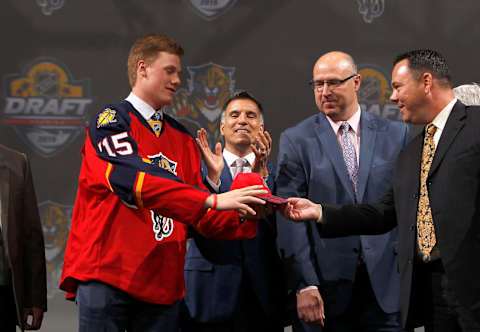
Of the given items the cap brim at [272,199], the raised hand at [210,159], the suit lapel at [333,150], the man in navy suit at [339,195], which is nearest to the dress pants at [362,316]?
the man in navy suit at [339,195]

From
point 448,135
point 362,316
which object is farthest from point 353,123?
point 362,316

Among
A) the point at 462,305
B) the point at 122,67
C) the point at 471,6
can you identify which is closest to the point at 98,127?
the point at 462,305

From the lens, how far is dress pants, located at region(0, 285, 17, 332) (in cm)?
236

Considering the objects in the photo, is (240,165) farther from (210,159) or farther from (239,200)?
(239,200)

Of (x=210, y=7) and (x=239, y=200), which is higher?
(x=210, y=7)

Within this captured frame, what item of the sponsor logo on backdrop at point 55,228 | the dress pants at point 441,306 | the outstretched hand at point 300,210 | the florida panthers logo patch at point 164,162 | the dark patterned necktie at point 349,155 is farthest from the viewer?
the sponsor logo on backdrop at point 55,228

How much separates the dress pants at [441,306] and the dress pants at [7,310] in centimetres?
167

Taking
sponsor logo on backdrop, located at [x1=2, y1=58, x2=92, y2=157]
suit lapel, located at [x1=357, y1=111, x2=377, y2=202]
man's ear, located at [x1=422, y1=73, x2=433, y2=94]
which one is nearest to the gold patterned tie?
man's ear, located at [x1=422, y1=73, x2=433, y2=94]

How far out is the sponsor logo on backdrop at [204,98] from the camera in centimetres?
422

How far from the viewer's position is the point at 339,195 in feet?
7.95

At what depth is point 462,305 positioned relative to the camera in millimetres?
1815

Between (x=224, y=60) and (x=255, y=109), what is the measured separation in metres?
1.34

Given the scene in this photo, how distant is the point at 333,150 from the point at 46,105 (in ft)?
8.54

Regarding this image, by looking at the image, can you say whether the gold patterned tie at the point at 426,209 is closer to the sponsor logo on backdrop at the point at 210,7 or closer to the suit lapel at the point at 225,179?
the suit lapel at the point at 225,179
